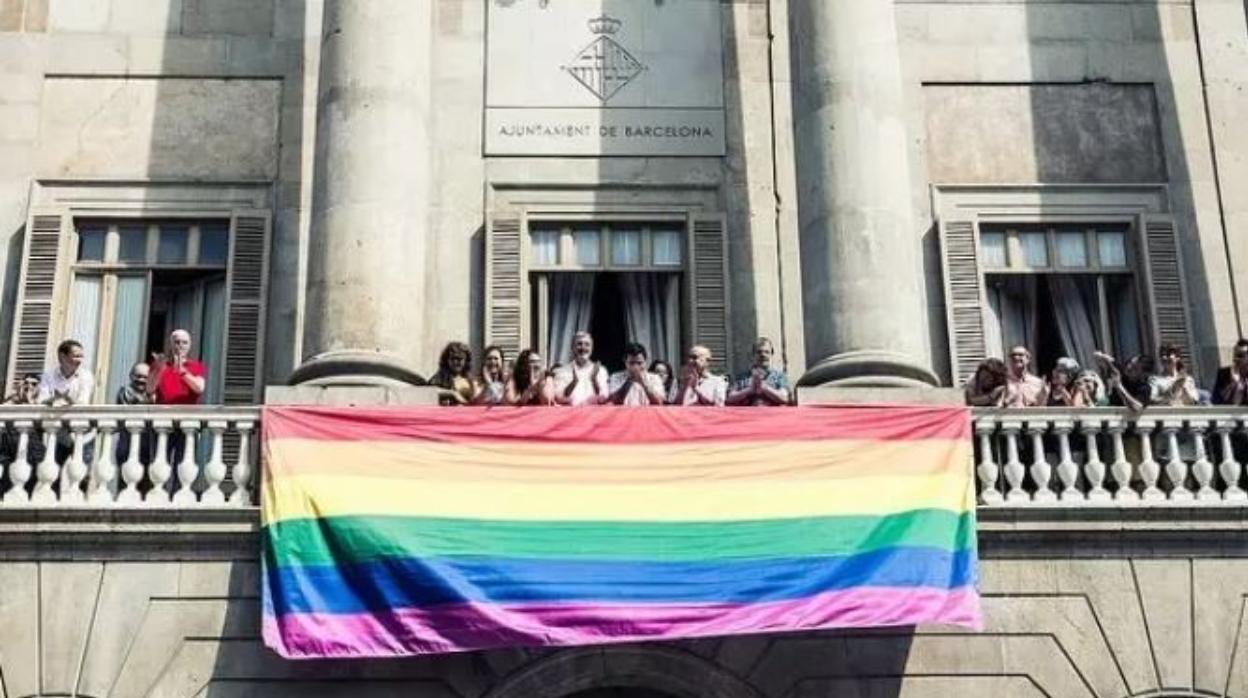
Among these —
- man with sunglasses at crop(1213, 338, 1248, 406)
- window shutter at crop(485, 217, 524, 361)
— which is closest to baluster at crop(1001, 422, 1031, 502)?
man with sunglasses at crop(1213, 338, 1248, 406)

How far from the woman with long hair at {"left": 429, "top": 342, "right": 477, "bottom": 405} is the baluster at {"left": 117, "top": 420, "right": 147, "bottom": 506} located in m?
3.03

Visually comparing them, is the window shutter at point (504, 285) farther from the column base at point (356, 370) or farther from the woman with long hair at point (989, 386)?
the woman with long hair at point (989, 386)

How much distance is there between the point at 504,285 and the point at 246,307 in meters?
3.11

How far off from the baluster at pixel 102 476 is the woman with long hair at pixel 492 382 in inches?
143

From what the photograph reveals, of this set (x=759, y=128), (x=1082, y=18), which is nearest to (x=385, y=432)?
(x=759, y=128)

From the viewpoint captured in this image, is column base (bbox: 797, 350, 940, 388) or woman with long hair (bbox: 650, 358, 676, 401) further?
woman with long hair (bbox: 650, 358, 676, 401)

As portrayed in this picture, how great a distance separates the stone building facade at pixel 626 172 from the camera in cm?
1964

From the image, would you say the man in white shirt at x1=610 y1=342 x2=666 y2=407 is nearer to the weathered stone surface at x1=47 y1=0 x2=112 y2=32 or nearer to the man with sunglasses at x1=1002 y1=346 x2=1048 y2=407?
the man with sunglasses at x1=1002 y1=346 x2=1048 y2=407

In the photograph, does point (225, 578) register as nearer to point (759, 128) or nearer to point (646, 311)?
point (646, 311)

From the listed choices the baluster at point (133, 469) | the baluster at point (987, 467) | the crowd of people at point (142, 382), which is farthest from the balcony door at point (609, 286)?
the baluster at point (133, 469)

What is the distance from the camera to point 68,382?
60.3 ft

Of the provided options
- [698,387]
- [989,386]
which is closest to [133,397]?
[698,387]

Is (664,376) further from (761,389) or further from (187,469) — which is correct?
(187,469)

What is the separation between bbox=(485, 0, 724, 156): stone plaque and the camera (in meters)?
22.2
